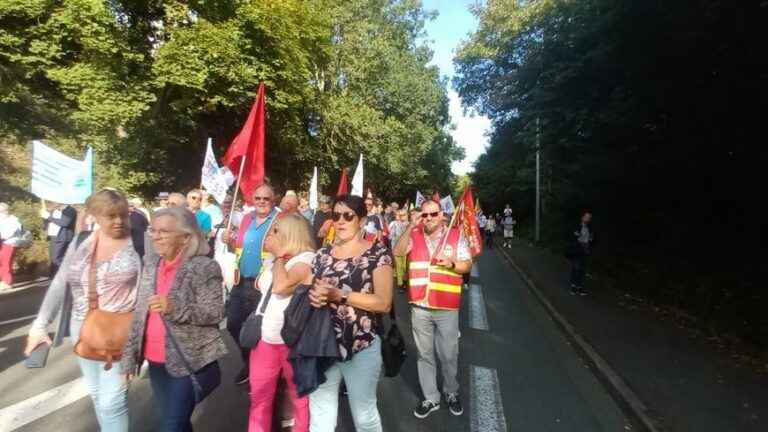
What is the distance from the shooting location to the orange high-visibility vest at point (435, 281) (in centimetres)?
478

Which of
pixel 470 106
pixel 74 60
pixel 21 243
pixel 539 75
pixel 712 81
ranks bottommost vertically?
pixel 21 243

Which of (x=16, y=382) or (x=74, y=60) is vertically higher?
(x=74, y=60)

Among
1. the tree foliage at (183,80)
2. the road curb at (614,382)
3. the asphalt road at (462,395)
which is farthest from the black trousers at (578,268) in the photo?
the tree foliage at (183,80)

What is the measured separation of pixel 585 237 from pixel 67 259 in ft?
34.2

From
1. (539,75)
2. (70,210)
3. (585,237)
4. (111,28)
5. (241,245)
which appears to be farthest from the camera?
(111,28)

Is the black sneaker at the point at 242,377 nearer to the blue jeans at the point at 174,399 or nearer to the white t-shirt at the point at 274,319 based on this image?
the white t-shirt at the point at 274,319

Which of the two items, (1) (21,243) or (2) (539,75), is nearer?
(1) (21,243)

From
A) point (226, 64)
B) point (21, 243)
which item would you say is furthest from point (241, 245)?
point (226, 64)

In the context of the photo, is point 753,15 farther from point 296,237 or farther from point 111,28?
point 111,28

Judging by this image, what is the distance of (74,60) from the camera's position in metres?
18.2

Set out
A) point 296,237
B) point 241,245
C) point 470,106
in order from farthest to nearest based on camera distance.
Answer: point 470,106
point 241,245
point 296,237

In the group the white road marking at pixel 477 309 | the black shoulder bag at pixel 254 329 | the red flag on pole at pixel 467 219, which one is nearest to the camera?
the black shoulder bag at pixel 254 329

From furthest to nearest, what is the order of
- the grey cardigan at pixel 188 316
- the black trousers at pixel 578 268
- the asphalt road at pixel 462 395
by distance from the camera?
1. the black trousers at pixel 578 268
2. the asphalt road at pixel 462 395
3. the grey cardigan at pixel 188 316

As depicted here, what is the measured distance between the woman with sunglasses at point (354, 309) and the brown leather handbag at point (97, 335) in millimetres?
1193
